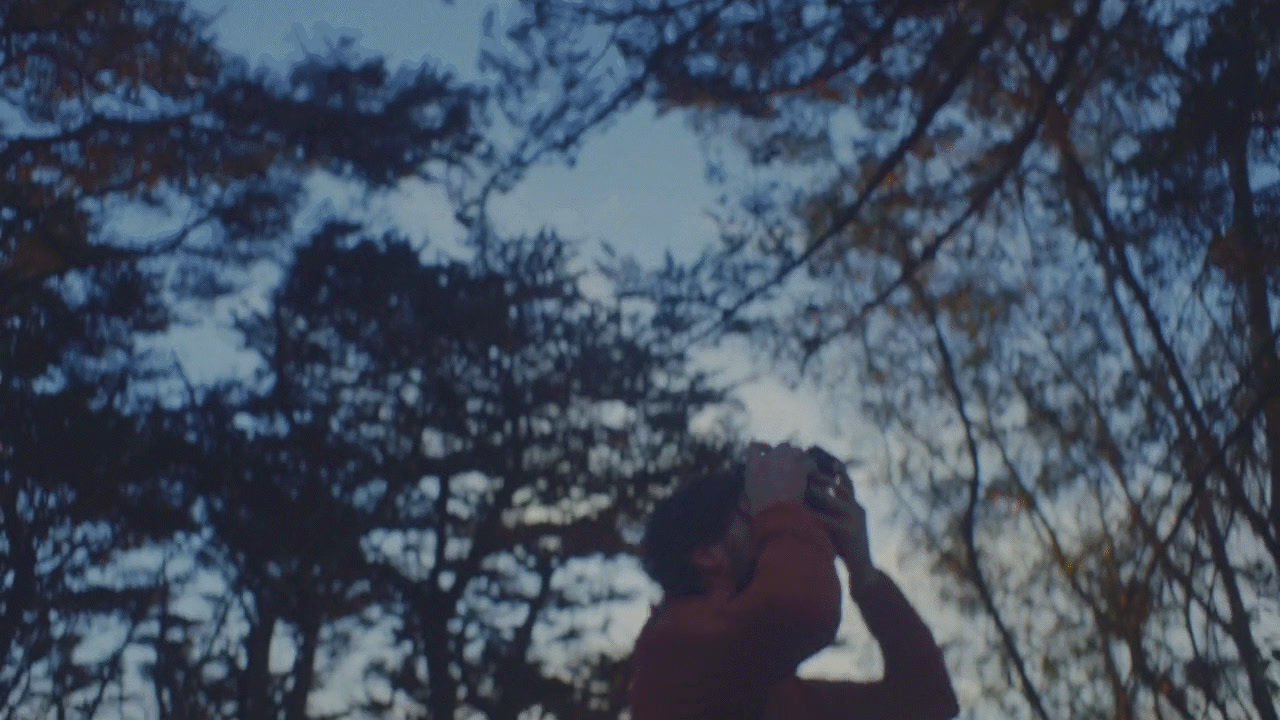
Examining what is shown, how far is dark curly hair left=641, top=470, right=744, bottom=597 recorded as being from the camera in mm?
1967

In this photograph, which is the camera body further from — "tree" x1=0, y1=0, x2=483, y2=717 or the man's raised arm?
"tree" x1=0, y1=0, x2=483, y2=717

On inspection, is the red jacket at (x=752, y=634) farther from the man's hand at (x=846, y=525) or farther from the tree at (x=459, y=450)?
the tree at (x=459, y=450)

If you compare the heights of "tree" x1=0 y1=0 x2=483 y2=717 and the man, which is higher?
"tree" x1=0 y1=0 x2=483 y2=717

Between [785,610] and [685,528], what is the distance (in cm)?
35

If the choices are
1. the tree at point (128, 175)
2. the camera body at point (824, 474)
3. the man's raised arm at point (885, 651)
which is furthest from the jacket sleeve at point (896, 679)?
the tree at point (128, 175)

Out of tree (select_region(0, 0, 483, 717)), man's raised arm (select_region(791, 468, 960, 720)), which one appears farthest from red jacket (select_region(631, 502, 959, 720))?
tree (select_region(0, 0, 483, 717))

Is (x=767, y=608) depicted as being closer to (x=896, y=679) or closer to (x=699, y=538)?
(x=699, y=538)

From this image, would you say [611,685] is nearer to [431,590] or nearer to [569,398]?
[431,590]

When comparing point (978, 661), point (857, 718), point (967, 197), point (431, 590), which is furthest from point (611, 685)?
point (857, 718)

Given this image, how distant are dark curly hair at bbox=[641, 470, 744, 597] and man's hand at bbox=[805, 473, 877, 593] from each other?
0.14 metres

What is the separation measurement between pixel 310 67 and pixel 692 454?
6.74m

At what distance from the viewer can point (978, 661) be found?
16281mm

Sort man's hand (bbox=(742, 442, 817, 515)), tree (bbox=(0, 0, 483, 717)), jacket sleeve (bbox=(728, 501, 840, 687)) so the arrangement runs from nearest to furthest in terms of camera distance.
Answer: jacket sleeve (bbox=(728, 501, 840, 687)), man's hand (bbox=(742, 442, 817, 515)), tree (bbox=(0, 0, 483, 717))

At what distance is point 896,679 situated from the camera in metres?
2.00
